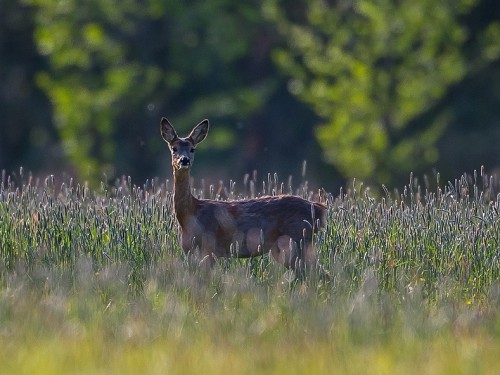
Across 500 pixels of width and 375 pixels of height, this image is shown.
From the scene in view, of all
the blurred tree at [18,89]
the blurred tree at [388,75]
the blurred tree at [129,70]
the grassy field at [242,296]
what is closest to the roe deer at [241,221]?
the grassy field at [242,296]

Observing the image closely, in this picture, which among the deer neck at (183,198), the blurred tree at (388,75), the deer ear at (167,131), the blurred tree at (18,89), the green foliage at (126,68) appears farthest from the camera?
the blurred tree at (18,89)

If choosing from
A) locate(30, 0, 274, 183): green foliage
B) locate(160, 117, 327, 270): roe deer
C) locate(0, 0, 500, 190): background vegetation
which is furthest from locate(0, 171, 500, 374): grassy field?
locate(30, 0, 274, 183): green foliage

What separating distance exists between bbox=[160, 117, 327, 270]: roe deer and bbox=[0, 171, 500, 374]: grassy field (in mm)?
161

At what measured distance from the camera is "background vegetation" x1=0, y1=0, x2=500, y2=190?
23.8 meters

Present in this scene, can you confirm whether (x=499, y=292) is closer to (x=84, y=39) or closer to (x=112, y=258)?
(x=112, y=258)

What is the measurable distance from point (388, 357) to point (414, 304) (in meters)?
1.31

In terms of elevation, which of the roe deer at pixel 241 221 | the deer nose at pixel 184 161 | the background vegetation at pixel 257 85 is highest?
the background vegetation at pixel 257 85

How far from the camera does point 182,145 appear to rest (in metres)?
11.3

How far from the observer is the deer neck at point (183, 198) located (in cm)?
1116

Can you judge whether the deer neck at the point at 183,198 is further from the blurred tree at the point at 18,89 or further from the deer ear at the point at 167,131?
the blurred tree at the point at 18,89

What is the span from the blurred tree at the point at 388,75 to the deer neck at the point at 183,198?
500 inches

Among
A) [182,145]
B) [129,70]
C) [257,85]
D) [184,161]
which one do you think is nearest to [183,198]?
[184,161]

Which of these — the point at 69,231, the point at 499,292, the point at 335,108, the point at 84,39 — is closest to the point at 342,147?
the point at 335,108

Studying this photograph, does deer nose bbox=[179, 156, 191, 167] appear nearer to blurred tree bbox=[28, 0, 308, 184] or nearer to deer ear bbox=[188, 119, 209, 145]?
deer ear bbox=[188, 119, 209, 145]
